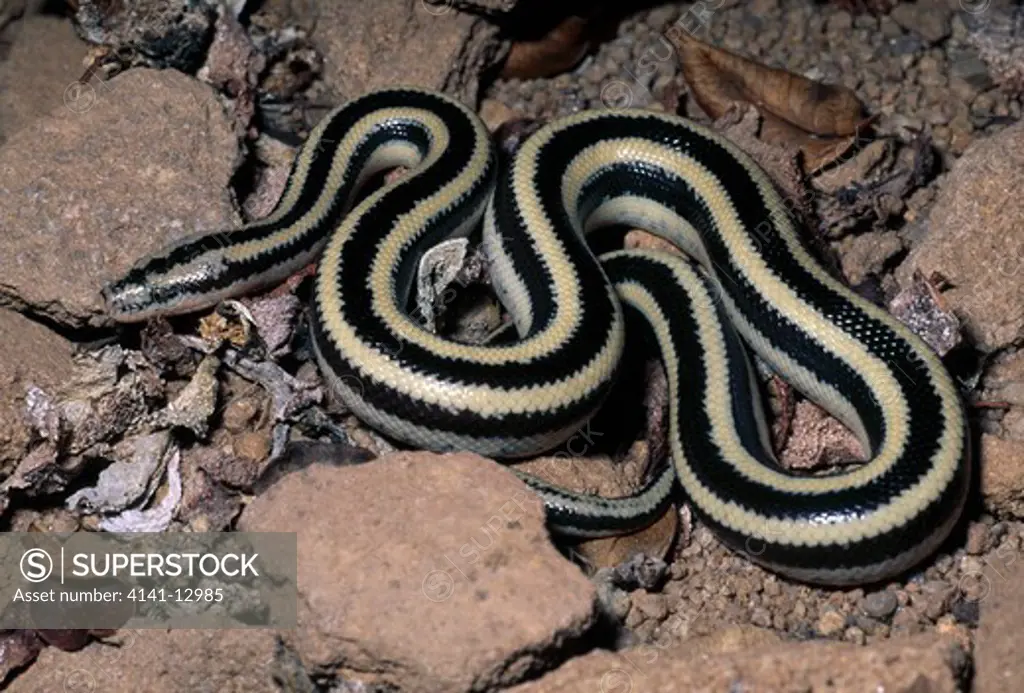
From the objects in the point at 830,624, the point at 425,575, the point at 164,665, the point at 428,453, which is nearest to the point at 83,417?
the point at 164,665

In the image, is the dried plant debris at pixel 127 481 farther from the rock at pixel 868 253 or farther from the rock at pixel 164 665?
the rock at pixel 868 253

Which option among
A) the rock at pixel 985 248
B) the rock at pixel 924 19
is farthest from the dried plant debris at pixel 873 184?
the rock at pixel 924 19

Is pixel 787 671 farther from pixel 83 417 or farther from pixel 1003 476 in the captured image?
pixel 83 417

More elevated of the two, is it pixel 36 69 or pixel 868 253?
pixel 868 253

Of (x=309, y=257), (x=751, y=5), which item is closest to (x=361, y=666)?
(x=309, y=257)

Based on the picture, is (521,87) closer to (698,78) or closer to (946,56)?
(698,78)

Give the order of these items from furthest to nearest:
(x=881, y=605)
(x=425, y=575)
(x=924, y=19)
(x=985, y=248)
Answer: (x=924, y=19), (x=985, y=248), (x=881, y=605), (x=425, y=575)
